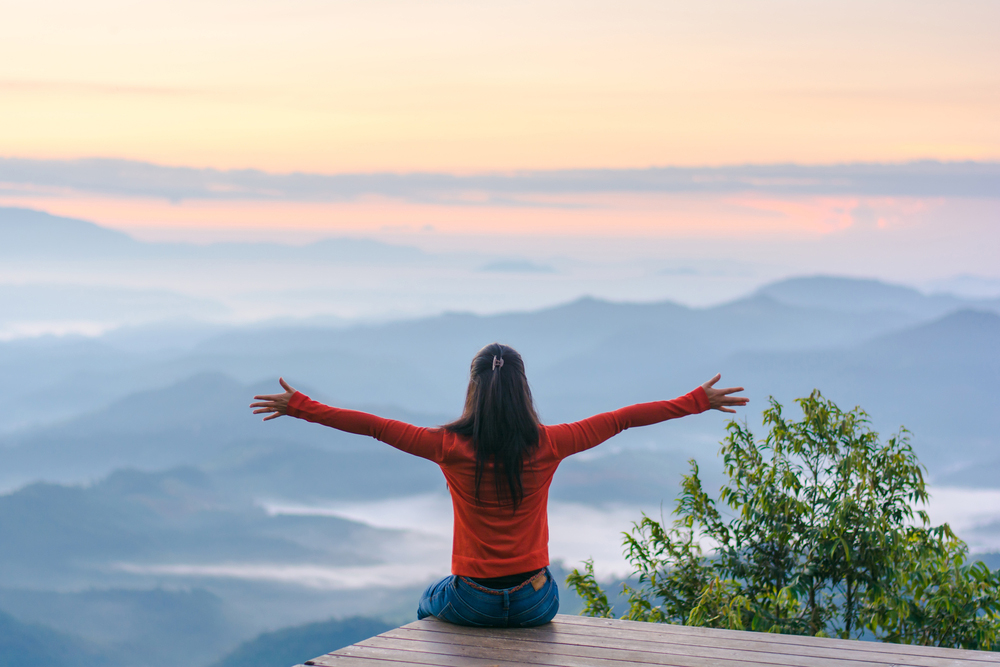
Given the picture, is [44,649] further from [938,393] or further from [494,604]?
[938,393]

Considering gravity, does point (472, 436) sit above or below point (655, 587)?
above

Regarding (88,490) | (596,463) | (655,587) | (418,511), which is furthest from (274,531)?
(655,587)

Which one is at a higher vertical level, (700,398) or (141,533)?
(141,533)

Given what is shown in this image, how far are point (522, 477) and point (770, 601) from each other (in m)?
3.64

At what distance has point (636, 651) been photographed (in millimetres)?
3512

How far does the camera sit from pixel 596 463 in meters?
149

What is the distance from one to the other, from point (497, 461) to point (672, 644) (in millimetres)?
1100

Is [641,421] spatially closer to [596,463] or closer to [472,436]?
[472,436]

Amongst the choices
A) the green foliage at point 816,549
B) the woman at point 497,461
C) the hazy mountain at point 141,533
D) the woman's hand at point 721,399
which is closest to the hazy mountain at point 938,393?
the hazy mountain at point 141,533

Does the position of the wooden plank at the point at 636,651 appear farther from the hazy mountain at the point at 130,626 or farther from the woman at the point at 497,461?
the hazy mountain at the point at 130,626

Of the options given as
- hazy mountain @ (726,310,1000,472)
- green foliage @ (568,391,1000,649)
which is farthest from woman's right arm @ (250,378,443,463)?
hazy mountain @ (726,310,1000,472)

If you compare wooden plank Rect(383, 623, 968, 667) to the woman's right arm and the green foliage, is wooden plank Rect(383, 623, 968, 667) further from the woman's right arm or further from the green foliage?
the green foliage

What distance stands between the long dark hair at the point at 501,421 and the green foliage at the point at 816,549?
9.49 ft

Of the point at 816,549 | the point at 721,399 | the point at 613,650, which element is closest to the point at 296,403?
the point at 613,650
